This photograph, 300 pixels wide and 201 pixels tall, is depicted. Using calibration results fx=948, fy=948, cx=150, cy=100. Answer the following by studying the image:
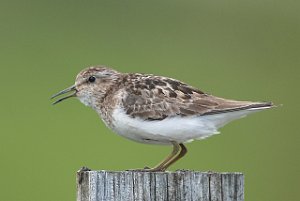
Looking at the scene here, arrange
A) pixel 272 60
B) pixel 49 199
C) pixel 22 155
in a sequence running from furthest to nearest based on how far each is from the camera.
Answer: pixel 272 60
pixel 22 155
pixel 49 199

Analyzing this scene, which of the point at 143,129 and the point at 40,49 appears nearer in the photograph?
the point at 143,129

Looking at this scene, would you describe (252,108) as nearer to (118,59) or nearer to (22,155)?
(22,155)

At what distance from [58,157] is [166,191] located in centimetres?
1169

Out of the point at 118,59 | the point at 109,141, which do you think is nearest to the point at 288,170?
the point at 109,141

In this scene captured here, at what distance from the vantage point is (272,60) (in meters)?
24.4

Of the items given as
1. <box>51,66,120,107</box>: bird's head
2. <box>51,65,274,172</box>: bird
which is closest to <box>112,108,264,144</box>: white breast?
<box>51,65,274,172</box>: bird

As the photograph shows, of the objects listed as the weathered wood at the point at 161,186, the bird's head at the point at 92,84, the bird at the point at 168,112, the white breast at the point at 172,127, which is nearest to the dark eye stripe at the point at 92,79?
the bird's head at the point at 92,84

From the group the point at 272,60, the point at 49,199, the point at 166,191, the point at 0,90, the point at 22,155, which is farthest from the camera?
the point at 272,60

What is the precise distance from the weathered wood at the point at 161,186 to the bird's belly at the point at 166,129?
231 centimetres

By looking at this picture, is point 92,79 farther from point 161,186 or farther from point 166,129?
point 161,186

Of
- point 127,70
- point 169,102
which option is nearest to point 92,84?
point 169,102

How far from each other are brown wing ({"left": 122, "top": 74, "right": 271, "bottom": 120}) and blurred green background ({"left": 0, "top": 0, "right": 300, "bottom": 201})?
5278 millimetres

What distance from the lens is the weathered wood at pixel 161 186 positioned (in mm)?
8047

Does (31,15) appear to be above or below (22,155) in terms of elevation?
above
